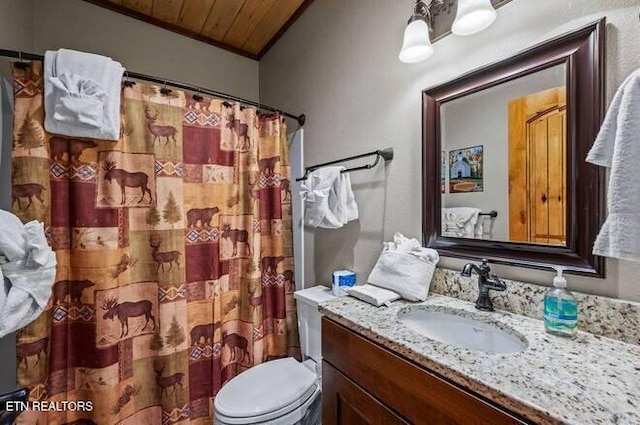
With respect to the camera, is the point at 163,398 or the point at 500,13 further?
the point at 163,398

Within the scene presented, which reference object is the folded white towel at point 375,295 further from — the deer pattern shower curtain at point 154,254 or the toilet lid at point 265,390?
the deer pattern shower curtain at point 154,254

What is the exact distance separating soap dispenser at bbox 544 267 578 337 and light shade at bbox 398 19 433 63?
88cm

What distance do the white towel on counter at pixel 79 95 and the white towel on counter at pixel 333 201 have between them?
3.25 feet

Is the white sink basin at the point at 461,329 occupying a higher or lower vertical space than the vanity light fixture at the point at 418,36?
lower

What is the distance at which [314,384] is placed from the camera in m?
1.30

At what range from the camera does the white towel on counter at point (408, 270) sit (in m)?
1.05

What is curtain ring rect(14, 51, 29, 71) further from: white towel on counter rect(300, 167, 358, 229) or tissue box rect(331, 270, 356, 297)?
tissue box rect(331, 270, 356, 297)

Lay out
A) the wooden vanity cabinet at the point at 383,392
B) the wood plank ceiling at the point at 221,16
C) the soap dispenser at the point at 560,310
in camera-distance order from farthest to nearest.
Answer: the wood plank ceiling at the point at 221,16, the soap dispenser at the point at 560,310, the wooden vanity cabinet at the point at 383,392

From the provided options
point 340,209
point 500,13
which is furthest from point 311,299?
point 500,13

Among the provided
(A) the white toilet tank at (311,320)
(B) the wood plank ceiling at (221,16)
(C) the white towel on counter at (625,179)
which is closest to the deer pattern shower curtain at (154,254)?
(A) the white toilet tank at (311,320)

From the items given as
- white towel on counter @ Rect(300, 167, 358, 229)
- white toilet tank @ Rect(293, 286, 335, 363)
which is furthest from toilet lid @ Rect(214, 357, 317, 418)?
white towel on counter @ Rect(300, 167, 358, 229)

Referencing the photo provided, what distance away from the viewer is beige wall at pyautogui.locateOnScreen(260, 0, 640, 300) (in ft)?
2.47

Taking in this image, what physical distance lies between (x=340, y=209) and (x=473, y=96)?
729 millimetres

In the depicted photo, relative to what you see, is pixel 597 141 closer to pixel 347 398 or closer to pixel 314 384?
pixel 347 398
